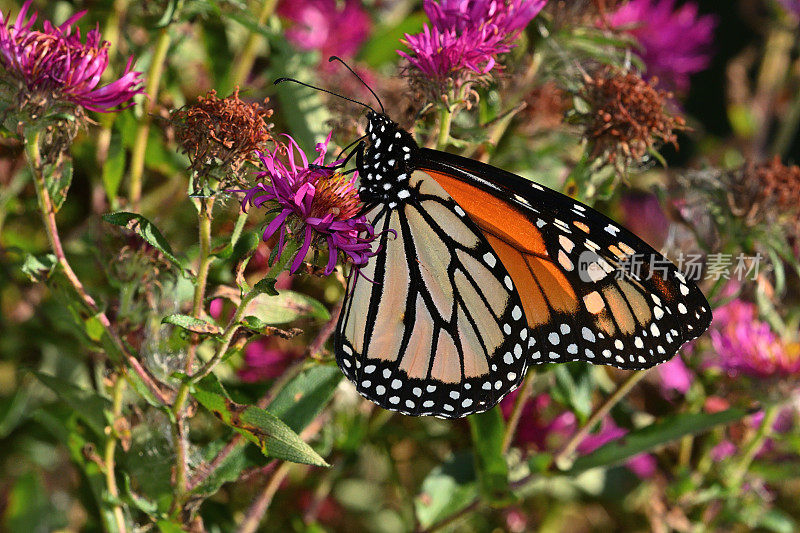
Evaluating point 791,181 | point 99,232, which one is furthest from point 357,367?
point 791,181

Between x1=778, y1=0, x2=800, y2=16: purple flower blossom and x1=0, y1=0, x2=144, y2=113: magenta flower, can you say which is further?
x1=778, y1=0, x2=800, y2=16: purple flower blossom

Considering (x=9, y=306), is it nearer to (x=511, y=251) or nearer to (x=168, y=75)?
(x=168, y=75)

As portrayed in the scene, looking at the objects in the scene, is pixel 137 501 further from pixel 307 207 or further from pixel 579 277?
pixel 579 277


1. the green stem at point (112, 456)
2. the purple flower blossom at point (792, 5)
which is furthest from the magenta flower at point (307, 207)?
the purple flower blossom at point (792, 5)

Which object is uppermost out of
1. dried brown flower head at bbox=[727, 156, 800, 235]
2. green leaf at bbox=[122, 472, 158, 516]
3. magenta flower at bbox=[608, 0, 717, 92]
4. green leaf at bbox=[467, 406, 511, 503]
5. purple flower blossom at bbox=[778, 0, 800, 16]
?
purple flower blossom at bbox=[778, 0, 800, 16]

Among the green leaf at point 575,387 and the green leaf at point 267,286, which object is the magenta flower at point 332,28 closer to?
the green leaf at point 575,387

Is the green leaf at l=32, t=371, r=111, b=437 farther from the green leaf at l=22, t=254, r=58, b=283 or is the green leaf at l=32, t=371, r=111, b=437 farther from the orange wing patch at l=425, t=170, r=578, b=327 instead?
the orange wing patch at l=425, t=170, r=578, b=327

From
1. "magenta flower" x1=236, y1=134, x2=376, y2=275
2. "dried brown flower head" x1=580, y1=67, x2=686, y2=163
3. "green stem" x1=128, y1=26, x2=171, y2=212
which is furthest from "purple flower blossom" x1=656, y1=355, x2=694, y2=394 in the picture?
"green stem" x1=128, y1=26, x2=171, y2=212
